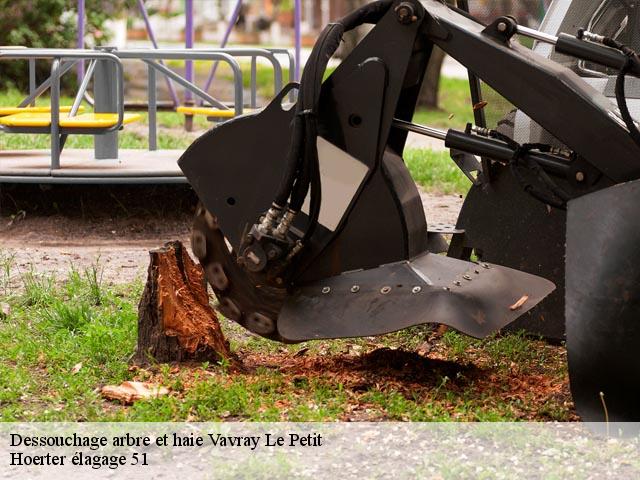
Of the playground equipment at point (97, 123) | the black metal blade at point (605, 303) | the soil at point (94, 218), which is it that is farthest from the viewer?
the playground equipment at point (97, 123)

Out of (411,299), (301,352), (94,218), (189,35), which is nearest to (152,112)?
(94,218)

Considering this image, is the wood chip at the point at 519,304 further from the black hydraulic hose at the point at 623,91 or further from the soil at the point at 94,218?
the soil at the point at 94,218

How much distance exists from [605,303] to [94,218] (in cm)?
514

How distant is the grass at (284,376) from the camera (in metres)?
4.52

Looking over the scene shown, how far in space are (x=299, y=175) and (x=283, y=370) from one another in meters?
0.87

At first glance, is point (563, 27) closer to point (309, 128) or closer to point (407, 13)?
point (407, 13)

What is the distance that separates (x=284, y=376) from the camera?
194 inches

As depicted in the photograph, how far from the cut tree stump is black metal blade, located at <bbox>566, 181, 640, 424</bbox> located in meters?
1.54

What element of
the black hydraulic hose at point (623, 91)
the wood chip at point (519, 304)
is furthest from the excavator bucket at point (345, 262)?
the black hydraulic hose at point (623, 91)

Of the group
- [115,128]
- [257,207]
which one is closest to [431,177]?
[115,128]

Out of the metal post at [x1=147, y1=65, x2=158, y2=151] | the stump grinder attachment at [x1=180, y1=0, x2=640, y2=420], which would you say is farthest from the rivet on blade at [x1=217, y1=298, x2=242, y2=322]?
the metal post at [x1=147, y1=65, x2=158, y2=151]

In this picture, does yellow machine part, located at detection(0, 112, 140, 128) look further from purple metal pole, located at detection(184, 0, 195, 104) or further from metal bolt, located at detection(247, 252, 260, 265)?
purple metal pole, located at detection(184, 0, 195, 104)

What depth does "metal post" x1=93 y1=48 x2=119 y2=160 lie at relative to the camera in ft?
30.3

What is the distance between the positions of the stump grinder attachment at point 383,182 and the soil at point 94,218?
3106 mm
